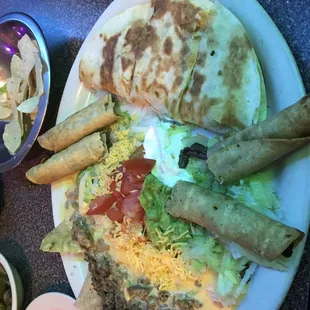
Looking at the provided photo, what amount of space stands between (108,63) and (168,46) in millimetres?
311

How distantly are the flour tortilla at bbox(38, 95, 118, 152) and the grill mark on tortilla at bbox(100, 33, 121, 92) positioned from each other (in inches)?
2.2

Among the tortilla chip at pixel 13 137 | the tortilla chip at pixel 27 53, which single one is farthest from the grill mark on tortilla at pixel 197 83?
the tortilla chip at pixel 13 137

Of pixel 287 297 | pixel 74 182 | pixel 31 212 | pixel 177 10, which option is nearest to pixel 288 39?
pixel 177 10

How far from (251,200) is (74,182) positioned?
897 mm

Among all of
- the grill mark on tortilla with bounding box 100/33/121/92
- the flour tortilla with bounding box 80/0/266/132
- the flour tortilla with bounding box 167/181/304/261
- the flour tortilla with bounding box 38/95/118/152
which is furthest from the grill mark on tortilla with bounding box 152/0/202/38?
the flour tortilla with bounding box 167/181/304/261

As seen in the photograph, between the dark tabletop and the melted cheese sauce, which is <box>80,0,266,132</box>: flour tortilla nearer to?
the dark tabletop

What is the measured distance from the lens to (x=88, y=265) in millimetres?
2029

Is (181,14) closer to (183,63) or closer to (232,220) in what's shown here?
(183,63)

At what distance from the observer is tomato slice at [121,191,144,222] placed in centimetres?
183

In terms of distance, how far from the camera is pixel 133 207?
1.84 metres

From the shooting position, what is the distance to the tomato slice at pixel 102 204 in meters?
1.95

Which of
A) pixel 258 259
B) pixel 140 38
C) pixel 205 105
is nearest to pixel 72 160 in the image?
pixel 140 38

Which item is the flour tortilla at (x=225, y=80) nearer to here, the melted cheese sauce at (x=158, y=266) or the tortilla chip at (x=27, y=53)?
the melted cheese sauce at (x=158, y=266)

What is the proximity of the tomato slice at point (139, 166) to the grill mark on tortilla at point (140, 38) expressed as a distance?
0.38 m
